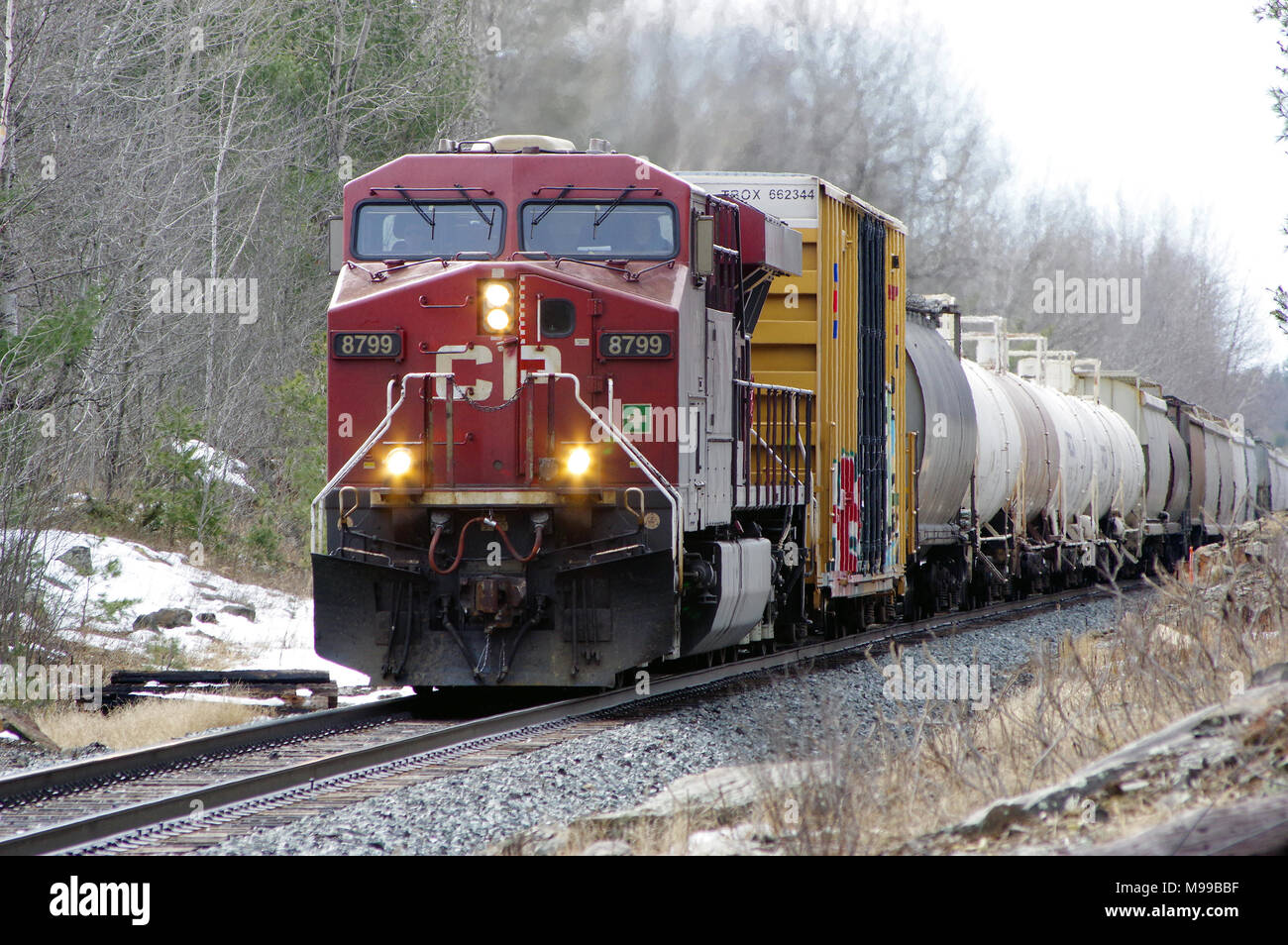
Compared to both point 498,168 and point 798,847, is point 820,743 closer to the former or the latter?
point 798,847

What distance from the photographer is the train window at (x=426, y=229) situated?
31.2ft

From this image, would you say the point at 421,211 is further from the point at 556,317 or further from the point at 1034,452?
the point at 1034,452

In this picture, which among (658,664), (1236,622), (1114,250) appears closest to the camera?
(1236,622)

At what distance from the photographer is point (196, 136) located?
73.8ft

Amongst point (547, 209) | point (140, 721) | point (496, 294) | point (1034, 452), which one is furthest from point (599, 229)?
point (1034, 452)

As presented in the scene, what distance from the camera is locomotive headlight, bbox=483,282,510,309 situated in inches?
362

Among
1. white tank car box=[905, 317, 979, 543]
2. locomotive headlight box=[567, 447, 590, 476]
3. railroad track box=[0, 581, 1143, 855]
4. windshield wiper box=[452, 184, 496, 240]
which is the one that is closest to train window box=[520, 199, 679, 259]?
windshield wiper box=[452, 184, 496, 240]

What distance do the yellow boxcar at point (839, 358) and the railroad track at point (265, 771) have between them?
2.55 metres

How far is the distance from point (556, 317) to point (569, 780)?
3.23 metres

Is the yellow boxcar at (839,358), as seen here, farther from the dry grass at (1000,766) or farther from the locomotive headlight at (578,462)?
the locomotive headlight at (578,462)

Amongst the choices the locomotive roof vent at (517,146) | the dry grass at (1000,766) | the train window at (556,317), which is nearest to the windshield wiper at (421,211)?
the locomotive roof vent at (517,146)

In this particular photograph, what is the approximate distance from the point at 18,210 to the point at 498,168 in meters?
5.84

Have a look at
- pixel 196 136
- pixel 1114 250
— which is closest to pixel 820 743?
pixel 196 136

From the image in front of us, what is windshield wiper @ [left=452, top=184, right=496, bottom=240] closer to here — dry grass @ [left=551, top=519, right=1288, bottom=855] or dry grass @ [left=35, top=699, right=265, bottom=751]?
dry grass @ [left=551, top=519, right=1288, bottom=855]
